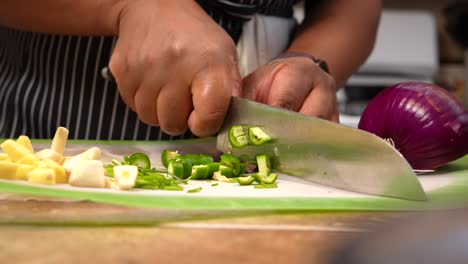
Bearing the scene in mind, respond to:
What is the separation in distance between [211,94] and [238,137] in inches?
3.2

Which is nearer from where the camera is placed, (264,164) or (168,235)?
(168,235)

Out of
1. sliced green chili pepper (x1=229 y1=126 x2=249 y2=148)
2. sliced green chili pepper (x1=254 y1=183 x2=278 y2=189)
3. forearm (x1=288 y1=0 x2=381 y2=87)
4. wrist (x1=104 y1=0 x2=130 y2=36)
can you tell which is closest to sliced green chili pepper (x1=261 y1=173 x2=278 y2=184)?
sliced green chili pepper (x1=254 y1=183 x2=278 y2=189)

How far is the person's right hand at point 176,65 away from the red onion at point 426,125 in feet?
0.75

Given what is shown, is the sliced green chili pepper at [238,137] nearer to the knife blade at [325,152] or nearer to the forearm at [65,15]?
the knife blade at [325,152]

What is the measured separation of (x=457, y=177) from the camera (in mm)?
846

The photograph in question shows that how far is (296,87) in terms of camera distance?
38.5 inches

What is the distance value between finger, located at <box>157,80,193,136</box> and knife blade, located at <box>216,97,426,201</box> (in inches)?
2.4

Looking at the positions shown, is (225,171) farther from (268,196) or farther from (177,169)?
(268,196)

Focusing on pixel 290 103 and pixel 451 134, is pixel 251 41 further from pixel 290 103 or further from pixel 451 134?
pixel 451 134

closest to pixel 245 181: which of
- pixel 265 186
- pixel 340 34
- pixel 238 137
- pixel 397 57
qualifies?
pixel 265 186

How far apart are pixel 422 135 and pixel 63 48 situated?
653 millimetres

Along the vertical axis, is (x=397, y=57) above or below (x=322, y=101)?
below

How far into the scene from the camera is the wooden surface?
47 centimetres

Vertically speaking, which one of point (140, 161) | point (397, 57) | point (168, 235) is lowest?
point (397, 57)
